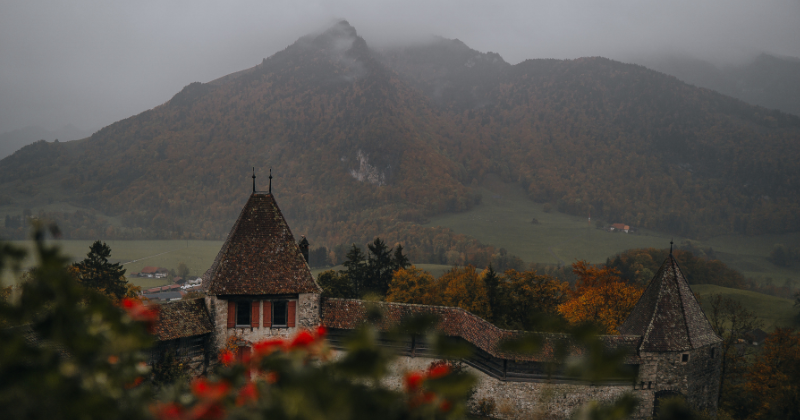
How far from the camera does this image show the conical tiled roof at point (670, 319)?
2598cm

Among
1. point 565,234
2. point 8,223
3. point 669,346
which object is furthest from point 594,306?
point 8,223

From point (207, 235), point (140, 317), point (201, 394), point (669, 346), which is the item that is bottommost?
point (207, 235)

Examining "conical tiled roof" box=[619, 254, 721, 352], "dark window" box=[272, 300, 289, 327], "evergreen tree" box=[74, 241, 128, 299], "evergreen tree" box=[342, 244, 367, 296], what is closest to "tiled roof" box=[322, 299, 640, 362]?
"conical tiled roof" box=[619, 254, 721, 352]

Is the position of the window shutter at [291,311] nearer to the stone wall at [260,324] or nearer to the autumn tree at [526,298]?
the stone wall at [260,324]

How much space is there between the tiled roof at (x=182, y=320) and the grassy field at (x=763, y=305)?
231ft

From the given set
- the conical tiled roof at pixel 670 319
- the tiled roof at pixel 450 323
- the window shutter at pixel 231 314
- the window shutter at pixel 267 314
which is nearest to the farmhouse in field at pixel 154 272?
the window shutter at pixel 231 314

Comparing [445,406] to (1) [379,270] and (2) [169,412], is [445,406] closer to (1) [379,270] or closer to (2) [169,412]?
(2) [169,412]

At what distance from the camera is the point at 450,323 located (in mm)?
27000

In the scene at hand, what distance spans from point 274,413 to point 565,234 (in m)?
165

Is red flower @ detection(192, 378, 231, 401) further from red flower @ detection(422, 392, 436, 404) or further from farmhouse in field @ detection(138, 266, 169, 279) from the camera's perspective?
farmhouse in field @ detection(138, 266, 169, 279)

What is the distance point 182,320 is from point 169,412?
906 inches

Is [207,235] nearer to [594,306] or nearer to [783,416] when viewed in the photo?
[594,306]

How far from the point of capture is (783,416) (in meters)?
24.7

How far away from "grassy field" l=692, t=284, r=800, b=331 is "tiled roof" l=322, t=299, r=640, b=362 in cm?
5845
